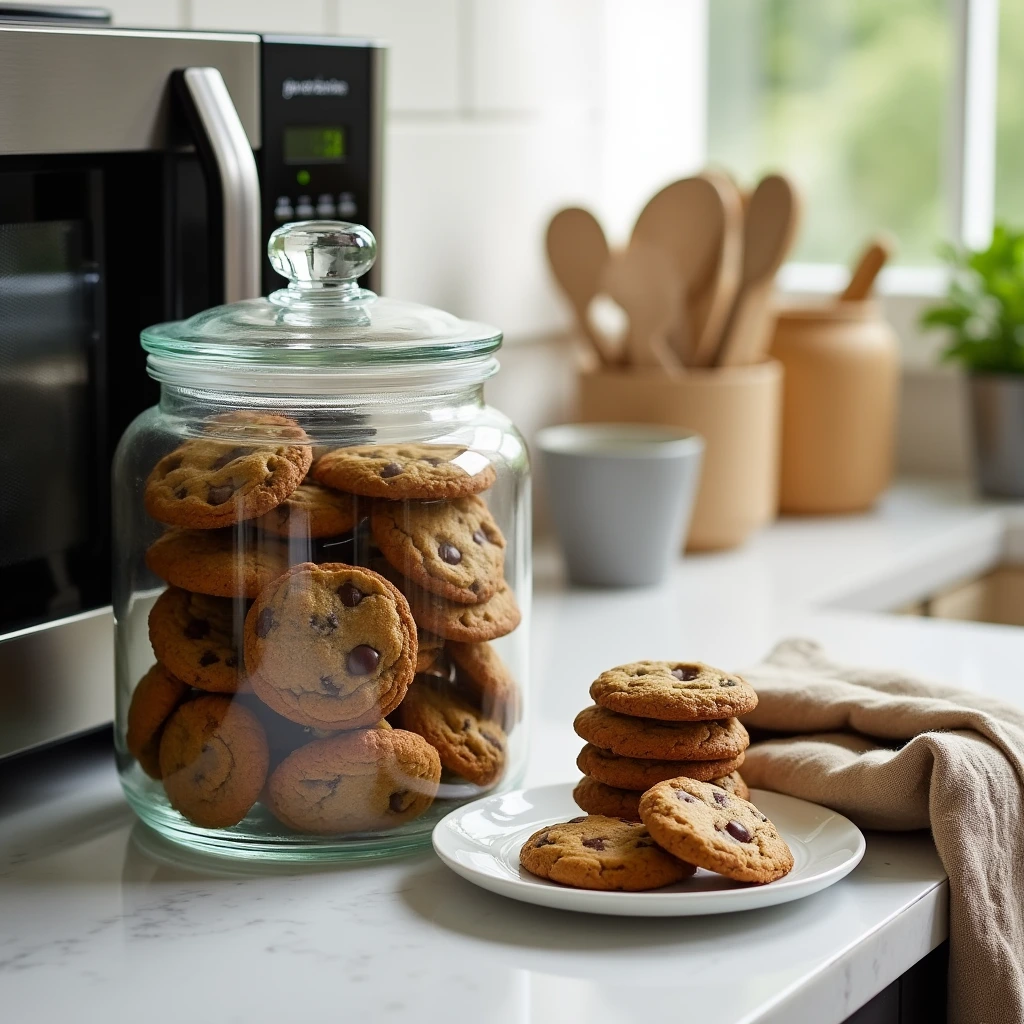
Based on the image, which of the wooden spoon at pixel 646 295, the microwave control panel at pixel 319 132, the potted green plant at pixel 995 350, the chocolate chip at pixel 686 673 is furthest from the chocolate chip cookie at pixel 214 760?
the potted green plant at pixel 995 350

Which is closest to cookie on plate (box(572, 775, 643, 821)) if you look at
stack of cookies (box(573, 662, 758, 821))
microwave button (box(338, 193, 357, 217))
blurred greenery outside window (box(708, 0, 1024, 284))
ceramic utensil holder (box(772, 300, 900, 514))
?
stack of cookies (box(573, 662, 758, 821))

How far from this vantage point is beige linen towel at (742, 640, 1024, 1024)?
79 centimetres

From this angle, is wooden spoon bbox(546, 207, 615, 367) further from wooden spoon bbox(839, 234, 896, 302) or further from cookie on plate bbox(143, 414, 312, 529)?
cookie on plate bbox(143, 414, 312, 529)

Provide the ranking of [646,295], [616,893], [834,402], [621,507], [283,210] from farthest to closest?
[834,402]
[646,295]
[621,507]
[283,210]
[616,893]

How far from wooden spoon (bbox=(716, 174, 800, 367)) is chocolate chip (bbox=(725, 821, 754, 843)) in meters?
0.92

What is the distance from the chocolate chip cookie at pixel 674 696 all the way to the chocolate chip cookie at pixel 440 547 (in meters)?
0.08

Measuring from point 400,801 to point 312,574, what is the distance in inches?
5.0

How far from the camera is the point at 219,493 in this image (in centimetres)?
78

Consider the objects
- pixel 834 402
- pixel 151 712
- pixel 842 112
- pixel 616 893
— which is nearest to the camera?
pixel 616 893

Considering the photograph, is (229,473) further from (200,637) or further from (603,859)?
(603,859)

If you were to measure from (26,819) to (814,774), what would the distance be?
0.44 m

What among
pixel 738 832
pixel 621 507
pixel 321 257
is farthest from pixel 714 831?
pixel 621 507

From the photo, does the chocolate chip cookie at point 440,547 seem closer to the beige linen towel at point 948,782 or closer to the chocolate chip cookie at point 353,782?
the chocolate chip cookie at point 353,782

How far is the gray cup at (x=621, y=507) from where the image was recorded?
4.66 ft
